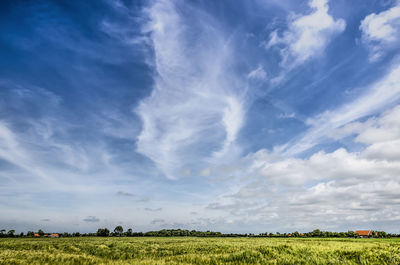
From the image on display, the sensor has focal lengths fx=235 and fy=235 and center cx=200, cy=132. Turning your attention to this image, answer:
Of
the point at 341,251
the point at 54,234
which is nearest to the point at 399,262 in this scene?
the point at 341,251

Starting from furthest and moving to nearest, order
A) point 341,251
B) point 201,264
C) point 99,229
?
point 99,229 < point 341,251 < point 201,264

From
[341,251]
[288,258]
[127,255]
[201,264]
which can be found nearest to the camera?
[201,264]

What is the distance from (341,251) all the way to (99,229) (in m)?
139

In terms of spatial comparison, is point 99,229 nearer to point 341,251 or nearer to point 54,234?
point 54,234

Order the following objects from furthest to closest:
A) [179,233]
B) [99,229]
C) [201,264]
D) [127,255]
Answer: [179,233] → [99,229] → [127,255] → [201,264]

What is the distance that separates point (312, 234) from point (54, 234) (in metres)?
140

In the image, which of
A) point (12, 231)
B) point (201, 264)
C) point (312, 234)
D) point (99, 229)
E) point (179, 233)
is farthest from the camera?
point (179, 233)

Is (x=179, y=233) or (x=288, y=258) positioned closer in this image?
(x=288, y=258)

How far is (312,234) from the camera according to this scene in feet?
378

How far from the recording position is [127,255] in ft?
82.9

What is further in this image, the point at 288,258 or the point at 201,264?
the point at 288,258

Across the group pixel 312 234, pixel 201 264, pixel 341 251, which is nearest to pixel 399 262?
pixel 341 251

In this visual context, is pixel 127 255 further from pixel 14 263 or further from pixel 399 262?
pixel 399 262

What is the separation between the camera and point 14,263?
54.9ft
